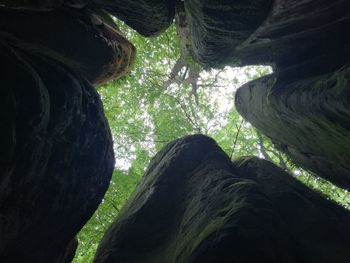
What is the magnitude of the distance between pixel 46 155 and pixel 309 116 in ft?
19.0

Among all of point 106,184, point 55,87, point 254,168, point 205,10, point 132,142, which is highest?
point 205,10

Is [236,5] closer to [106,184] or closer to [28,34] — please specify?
[28,34]

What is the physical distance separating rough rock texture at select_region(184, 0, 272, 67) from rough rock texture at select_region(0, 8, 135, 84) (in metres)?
2.56

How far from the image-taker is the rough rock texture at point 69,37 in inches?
267

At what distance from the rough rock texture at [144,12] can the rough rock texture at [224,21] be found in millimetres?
1233

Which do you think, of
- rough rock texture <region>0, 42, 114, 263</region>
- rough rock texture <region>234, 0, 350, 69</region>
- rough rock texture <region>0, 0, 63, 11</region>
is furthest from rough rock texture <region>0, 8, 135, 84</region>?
rough rock texture <region>234, 0, 350, 69</region>

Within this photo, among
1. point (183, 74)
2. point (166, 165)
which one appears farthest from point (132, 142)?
point (166, 165)

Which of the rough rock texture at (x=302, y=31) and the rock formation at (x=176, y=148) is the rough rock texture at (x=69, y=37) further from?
the rough rock texture at (x=302, y=31)

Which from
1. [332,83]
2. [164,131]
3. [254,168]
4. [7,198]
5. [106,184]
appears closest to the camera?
[7,198]

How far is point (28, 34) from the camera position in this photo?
7070 mm

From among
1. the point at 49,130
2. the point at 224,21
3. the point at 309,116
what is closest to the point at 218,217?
the point at 309,116

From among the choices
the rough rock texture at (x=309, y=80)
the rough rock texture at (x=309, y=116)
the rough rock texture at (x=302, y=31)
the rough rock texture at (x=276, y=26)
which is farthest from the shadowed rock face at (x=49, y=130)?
the rough rock texture at (x=309, y=116)

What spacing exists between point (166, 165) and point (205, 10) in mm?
4772

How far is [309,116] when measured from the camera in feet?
23.4
